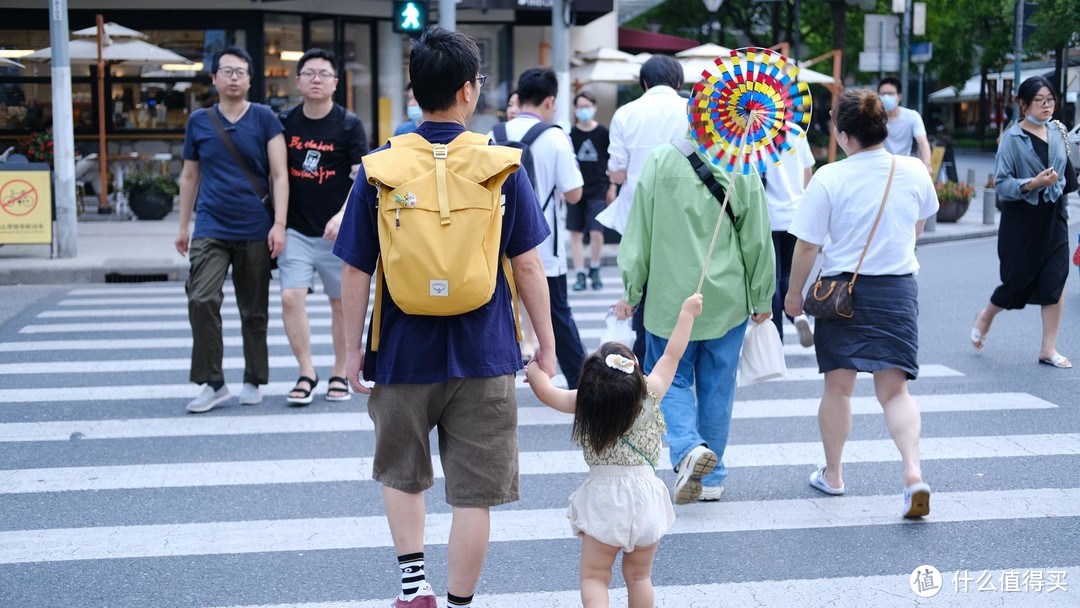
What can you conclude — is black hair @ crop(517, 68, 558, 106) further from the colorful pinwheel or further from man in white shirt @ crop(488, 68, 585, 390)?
the colorful pinwheel

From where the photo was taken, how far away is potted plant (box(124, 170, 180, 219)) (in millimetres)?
17781

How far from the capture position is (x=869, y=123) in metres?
4.96

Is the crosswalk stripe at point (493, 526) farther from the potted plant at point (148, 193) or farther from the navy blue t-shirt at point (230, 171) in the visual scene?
the potted plant at point (148, 193)

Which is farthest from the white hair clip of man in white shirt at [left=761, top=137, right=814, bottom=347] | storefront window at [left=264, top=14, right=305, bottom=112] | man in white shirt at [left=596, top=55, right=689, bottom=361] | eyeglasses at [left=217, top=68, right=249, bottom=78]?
storefront window at [left=264, top=14, right=305, bottom=112]

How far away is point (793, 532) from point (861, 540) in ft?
0.90

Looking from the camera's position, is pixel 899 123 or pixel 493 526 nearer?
pixel 493 526

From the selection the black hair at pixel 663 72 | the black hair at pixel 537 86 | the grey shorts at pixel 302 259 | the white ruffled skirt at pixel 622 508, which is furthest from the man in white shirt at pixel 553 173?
the white ruffled skirt at pixel 622 508

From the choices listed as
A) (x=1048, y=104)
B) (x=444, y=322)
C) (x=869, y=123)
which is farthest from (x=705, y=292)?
(x=1048, y=104)

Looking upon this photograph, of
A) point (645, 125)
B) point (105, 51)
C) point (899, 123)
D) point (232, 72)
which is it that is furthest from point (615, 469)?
point (105, 51)

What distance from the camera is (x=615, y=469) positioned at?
371 cm

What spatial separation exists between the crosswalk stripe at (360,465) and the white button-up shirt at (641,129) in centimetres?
145

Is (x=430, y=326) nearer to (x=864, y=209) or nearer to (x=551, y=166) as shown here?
(x=864, y=209)

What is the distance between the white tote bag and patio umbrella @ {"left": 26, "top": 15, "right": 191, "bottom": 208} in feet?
48.2

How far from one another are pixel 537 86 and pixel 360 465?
7.86 ft
